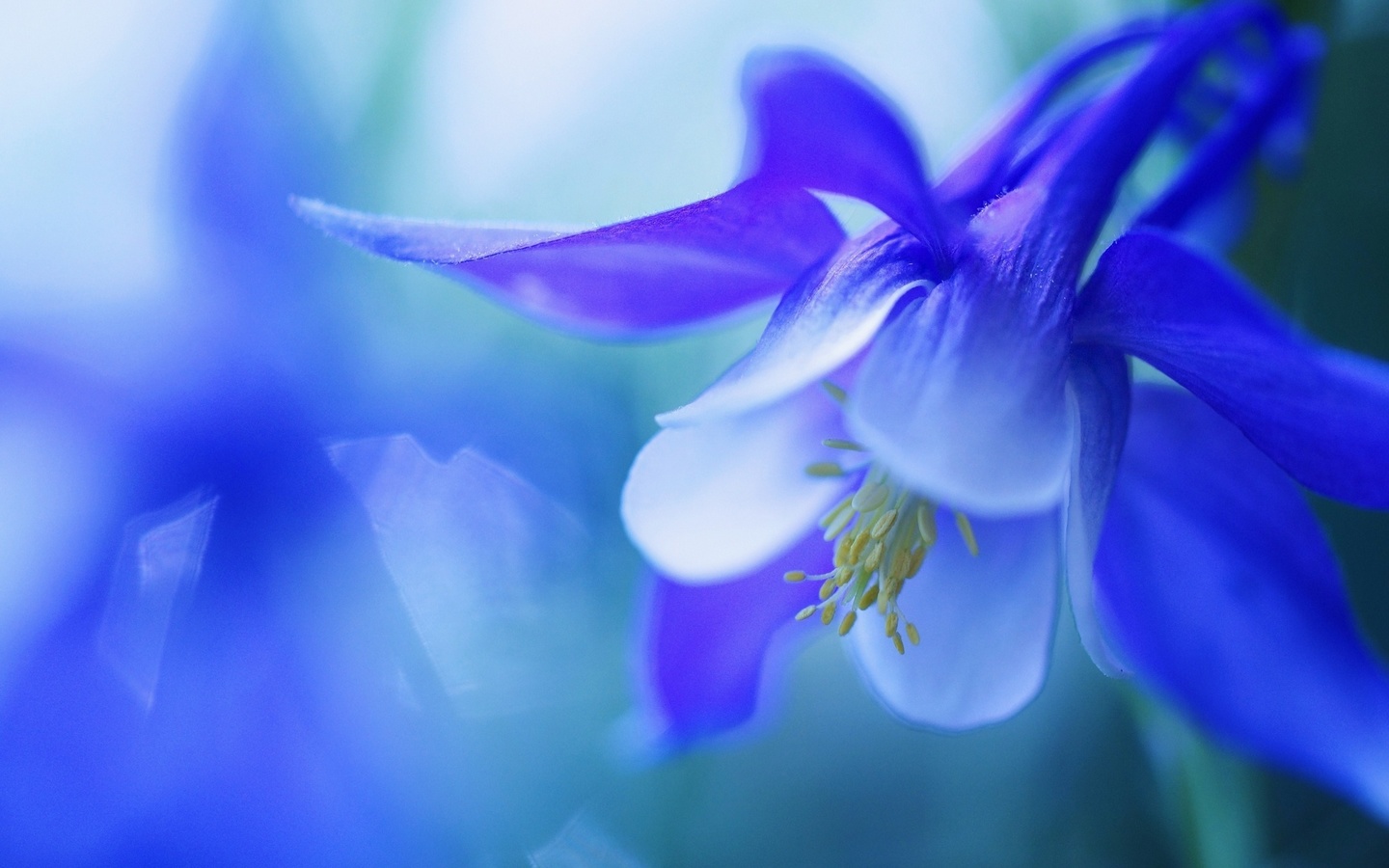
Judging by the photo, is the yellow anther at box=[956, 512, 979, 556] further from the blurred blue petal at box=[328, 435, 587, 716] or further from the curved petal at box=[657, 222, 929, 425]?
the blurred blue petal at box=[328, 435, 587, 716]

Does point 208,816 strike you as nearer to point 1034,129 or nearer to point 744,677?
point 744,677

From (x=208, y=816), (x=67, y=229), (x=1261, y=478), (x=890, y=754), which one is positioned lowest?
(x=890, y=754)

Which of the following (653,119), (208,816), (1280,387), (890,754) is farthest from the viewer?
(653,119)

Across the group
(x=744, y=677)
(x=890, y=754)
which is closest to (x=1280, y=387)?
(x=744, y=677)

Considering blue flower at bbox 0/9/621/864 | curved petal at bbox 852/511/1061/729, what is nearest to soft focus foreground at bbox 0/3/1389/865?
blue flower at bbox 0/9/621/864

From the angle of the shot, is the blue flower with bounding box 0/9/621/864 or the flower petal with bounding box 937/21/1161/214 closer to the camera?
the flower petal with bounding box 937/21/1161/214

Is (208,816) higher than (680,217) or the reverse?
the reverse

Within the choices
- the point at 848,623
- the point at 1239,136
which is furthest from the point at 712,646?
the point at 1239,136
